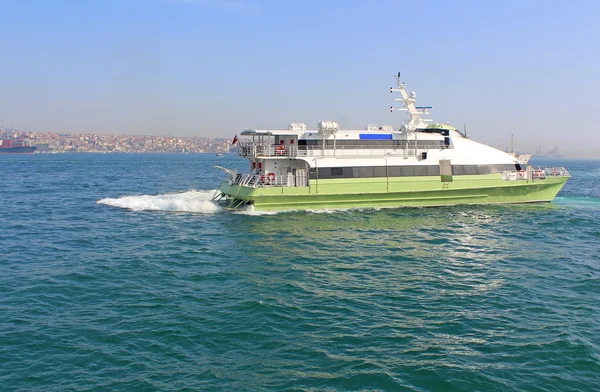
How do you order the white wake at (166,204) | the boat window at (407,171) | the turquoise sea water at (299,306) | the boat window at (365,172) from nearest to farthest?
the turquoise sea water at (299,306) → the boat window at (365,172) → the white wake at (166,204) → the boat window at (407,171)

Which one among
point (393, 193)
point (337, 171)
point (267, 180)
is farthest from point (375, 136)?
point (267, 180)

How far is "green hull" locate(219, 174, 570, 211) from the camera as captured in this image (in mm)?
28703

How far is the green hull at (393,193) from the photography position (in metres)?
28.7

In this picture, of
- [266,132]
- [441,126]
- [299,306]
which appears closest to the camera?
[299,306]

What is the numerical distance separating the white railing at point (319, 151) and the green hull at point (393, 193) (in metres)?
2.21

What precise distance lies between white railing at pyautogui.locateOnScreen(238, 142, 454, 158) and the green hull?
221cm

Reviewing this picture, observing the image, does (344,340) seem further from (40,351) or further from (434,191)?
(434,191)

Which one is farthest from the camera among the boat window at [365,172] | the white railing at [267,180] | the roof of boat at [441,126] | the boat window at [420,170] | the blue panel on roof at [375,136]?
the roof of boat at [441,126]

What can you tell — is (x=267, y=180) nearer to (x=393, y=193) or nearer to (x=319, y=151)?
(x=319, y=151)

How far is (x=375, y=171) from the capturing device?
99.1 feet

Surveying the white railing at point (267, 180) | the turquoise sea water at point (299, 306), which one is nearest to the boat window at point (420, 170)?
the turquoise sea water at point (299, 306)

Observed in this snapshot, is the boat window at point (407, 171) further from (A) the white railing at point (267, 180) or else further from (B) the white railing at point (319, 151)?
(A) the white railing at point (267, 180)

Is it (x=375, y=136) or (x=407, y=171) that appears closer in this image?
(x=407, y=171)

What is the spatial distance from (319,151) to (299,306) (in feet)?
59.7
